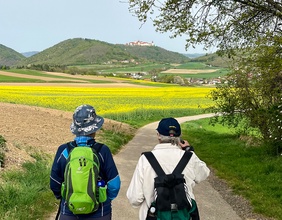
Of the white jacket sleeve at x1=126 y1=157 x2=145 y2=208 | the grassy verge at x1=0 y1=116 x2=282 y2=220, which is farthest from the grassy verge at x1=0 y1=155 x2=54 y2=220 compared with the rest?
the white jacket sleeve at x1=126 y1=157 x2=145 y2=208

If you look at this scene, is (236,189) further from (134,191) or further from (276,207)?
(134,191)

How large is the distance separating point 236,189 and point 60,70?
339ft

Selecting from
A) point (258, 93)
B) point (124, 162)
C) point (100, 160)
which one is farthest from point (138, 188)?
point (258, 93)

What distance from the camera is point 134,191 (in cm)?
320

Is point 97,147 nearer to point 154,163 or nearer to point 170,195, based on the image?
point 154,163

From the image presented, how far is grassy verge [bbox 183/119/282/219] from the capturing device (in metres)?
6.89

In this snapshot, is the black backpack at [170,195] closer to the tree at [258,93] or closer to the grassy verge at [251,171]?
the grassy verge at [251,171]

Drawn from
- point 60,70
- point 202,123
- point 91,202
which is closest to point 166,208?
point 91,202

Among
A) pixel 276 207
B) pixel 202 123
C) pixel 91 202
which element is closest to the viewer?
pixel 91 202

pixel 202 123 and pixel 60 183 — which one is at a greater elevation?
pixel 60 183

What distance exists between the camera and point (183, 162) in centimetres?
313

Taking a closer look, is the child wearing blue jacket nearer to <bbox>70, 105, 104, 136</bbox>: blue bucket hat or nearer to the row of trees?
<bbox>70, 105, 104, 136</bbox>: blue bucket hat

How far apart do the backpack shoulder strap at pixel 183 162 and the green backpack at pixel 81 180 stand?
67 centimetres

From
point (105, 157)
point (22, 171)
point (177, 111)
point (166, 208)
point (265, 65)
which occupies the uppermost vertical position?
point (265, 65)
